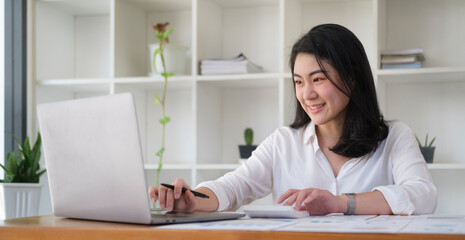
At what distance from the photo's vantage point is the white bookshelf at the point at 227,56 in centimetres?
324

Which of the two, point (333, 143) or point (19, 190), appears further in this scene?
point (19, 190)

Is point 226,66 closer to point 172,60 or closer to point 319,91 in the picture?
point 172,60

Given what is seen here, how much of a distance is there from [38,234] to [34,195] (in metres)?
2.01

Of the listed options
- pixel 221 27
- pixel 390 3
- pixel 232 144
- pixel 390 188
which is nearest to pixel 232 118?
pixel 232 144

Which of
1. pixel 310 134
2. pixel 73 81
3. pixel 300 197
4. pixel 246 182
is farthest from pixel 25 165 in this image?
pixel 300 197

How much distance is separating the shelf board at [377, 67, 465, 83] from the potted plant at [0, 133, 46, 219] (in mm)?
1849

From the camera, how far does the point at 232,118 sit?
3621 mm

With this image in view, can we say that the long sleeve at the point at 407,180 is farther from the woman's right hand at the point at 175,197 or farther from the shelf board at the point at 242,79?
the shelf board at the point at 242,79

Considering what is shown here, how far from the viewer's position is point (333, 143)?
2.17 metres

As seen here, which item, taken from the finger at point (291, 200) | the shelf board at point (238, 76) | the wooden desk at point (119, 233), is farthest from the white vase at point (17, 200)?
the finger at point (291, 200)

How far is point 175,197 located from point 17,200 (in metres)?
1.76

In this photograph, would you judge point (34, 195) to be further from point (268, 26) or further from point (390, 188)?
point (390, 188)

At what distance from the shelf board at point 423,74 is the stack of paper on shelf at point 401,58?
50mm

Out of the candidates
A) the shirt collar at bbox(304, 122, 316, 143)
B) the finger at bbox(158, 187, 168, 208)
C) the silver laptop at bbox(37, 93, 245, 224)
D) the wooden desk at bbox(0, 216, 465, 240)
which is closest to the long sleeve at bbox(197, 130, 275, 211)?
A: the shirt collar at bbox(304, 122, 316, 143)
